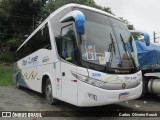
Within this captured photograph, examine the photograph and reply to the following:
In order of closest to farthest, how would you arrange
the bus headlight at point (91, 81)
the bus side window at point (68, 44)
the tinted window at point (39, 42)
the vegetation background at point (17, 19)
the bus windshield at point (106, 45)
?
the bus headlight at point (91, 81)
the bus windshield at point (106, 45)
the bus side window at point (68, 44)
the tinted window at point (39, 42)
the vegetation background at point (17, 19)

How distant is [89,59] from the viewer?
7.68 m

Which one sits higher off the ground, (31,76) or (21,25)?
(21,25)

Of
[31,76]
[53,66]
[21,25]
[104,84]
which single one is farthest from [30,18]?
[104,84]

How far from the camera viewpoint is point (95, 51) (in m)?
7.89

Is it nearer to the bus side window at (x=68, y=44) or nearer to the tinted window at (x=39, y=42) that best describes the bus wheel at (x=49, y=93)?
the tinted window at (x=39, y=42)

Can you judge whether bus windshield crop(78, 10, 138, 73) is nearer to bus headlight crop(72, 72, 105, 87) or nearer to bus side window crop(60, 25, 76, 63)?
bus side window crop(60, 25, 76, 63)

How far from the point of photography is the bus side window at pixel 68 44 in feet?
26.3

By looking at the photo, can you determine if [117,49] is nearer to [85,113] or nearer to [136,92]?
[136,92]

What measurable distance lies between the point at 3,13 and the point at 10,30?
2393 mm

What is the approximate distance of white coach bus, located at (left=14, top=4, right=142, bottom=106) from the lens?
24.6 ft

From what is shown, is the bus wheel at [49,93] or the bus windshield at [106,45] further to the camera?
the bus wheel at [49,93]

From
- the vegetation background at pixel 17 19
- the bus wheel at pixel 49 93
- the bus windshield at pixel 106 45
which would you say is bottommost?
the bus wheel at pixel 49 93

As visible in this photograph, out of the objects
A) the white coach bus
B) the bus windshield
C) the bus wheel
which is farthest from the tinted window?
the bus windshield

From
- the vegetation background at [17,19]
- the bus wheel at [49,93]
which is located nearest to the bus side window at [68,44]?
the bus wheel at [49,93]
